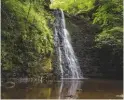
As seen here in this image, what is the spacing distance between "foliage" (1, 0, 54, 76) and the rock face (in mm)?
2745

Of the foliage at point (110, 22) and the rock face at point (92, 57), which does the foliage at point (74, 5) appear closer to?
the rock face at point (92, 57)

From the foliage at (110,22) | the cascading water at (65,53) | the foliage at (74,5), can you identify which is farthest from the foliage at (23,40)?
the foliage at (74,5)

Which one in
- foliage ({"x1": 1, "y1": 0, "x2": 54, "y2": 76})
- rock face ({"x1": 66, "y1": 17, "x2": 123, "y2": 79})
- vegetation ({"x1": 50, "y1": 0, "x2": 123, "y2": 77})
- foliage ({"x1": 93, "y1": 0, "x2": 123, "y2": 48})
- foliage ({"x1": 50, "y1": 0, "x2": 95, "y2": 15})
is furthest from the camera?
foliage ({"x1": 50, "y1": 0, "x2": 95, "y2": 15})

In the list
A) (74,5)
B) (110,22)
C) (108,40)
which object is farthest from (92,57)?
(74,5)

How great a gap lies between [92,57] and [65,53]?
174 cm

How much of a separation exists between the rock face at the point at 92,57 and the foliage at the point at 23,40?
9.01 ft

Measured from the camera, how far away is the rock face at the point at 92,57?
17.9 metres

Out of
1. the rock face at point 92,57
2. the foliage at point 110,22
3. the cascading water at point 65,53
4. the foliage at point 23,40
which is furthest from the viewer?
the rock face at point 92,57

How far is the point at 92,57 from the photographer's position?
18438 mm

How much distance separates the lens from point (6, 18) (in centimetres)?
1400

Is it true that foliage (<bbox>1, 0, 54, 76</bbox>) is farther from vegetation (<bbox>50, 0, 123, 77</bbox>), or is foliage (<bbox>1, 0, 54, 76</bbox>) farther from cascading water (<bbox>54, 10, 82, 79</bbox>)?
vegetation (<bbox>50, 0, 123, 77</bbox>)

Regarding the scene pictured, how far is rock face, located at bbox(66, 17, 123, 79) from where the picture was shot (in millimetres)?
17891

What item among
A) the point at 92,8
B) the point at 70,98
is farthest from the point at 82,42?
the point at 70,98

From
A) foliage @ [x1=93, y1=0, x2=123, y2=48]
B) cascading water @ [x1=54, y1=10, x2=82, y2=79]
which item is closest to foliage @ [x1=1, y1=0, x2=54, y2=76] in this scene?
cascading water @ [x1=54, y1=10, x2=82, y2=79]
